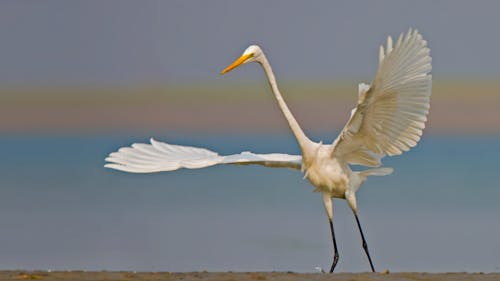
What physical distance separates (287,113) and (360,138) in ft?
3.96

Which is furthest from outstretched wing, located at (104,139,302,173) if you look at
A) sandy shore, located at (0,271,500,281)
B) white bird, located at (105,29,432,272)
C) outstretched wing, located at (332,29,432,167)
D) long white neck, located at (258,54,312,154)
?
sandy shore, located at (0,271,500,281)

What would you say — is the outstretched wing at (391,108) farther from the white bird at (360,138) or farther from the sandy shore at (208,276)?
the sandy shore at (208,276)

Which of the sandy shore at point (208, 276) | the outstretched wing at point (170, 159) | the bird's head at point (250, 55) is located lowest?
the sandy shore at point (208, 276)

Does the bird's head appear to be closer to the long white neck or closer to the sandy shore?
the long white neck

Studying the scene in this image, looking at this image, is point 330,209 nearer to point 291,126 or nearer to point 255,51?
point 291,126

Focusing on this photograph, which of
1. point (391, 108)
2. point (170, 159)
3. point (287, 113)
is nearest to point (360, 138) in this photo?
point (391, 108)

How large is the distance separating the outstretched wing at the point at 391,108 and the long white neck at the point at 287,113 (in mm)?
462

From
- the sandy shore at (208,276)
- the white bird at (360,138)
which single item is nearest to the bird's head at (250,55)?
the white bird at (360,138)

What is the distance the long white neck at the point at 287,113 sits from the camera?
624 inches

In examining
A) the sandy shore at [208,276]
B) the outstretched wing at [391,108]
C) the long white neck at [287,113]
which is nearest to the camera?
the sandy shore at [208,276]

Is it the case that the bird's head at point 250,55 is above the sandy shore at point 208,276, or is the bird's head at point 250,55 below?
above

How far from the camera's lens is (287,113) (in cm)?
1596

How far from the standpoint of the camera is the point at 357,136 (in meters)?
15.5

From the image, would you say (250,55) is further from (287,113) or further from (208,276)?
(208,276)
